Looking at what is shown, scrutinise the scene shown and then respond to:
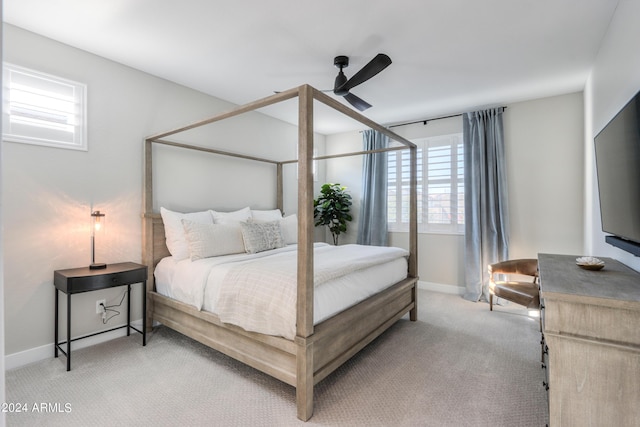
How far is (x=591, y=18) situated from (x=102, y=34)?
3.74m

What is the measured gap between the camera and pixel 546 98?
3.95 metres

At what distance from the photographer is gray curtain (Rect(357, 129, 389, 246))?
509 cm

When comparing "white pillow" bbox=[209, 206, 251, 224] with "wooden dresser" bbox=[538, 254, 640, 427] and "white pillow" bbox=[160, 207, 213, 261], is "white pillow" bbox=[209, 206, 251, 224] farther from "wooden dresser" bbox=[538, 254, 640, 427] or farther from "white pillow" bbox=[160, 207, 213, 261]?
"wooden dresser" bbox=[538, 254, 640, 427]

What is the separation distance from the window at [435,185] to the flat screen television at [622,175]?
7.68 ft

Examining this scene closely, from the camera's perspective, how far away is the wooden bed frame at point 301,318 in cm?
195

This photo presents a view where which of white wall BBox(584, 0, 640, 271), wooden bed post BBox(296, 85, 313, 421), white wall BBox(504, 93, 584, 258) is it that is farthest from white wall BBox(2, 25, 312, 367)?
white wall BBox(504, 93, 584, 258)

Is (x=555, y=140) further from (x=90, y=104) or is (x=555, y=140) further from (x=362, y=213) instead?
(x=90, y=104)

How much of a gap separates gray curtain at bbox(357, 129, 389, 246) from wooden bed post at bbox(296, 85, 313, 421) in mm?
3277

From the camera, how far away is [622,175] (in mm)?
1776

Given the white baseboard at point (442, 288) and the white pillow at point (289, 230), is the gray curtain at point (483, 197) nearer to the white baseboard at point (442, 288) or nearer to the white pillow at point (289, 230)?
the white baseboard at point (442, 288)

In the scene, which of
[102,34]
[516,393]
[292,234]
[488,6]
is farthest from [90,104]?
[516,393]

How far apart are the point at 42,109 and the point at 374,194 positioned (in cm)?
404

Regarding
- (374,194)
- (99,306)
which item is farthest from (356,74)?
(99,306)

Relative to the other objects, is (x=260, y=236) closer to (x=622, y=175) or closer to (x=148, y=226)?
(x=148, y=226)
